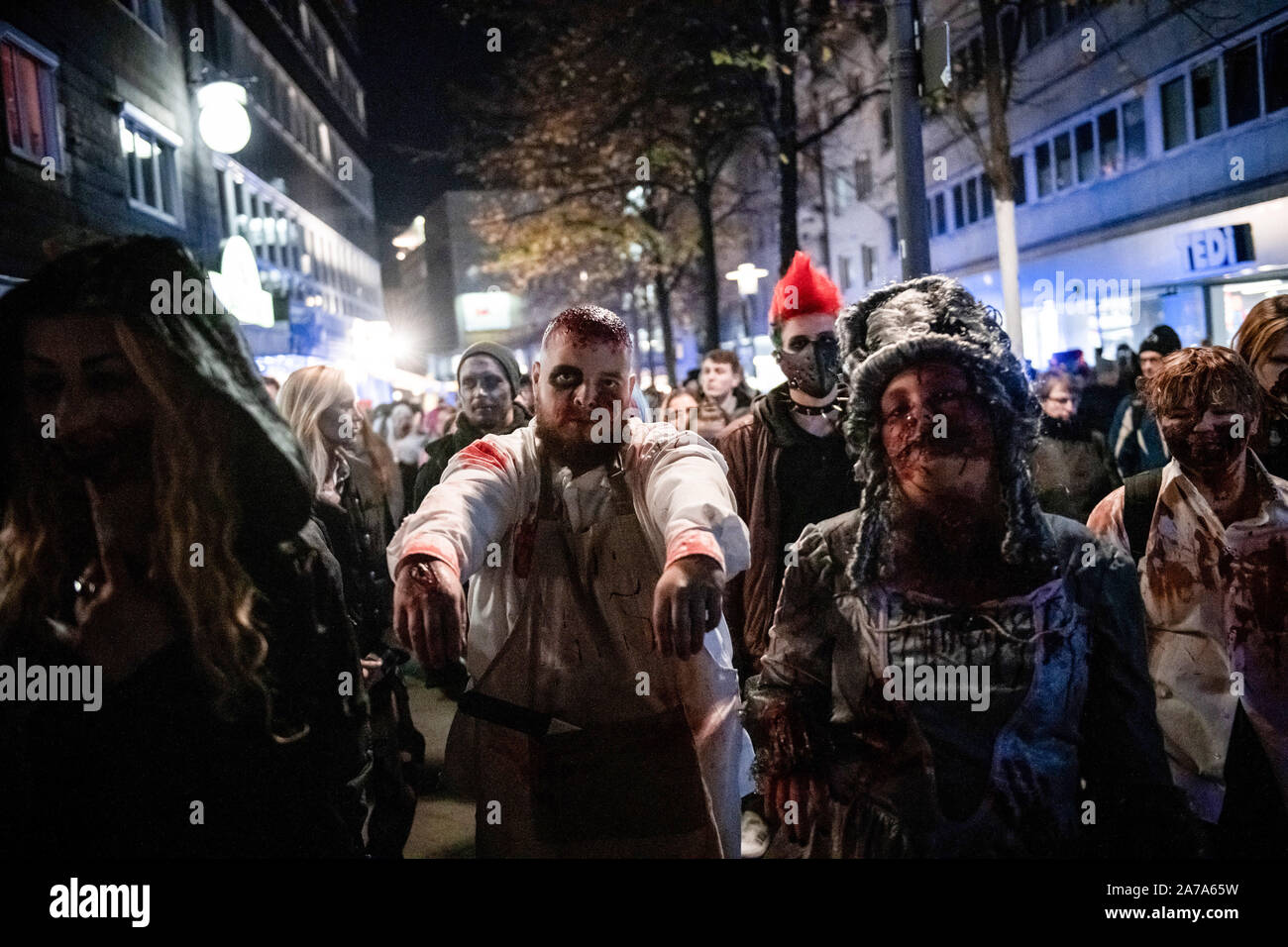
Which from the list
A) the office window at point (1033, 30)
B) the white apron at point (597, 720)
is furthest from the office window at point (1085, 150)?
the white apron at point (597, 720)

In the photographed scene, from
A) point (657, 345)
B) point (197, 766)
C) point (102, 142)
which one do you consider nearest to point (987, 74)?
point (102, 142)

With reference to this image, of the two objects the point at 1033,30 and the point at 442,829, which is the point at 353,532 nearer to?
the point at 442,829

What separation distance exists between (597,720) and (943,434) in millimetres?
1067

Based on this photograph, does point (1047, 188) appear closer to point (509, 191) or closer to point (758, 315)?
point (509, 191)

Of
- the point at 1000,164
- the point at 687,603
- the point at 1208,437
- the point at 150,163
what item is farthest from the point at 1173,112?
the point at 687,603

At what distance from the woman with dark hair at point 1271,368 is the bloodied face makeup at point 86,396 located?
3.32 m

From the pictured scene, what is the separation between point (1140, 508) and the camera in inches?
143

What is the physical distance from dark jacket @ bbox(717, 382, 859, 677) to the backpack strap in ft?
3.15

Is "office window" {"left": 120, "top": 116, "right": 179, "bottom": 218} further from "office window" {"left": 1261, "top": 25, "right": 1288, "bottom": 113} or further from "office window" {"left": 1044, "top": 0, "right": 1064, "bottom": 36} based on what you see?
"office window" {"left": 1044, "top": 0, "right": 1064, "bottom": 36}

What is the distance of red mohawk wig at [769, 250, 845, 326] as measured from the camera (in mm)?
4621

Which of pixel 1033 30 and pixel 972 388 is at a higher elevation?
pixel 1033 30

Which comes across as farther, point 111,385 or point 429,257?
point 429,257

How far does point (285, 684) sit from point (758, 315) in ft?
143

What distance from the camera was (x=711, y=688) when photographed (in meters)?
2.91
